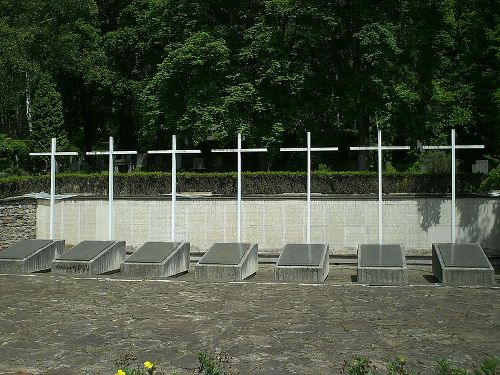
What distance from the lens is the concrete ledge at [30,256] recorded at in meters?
15.3

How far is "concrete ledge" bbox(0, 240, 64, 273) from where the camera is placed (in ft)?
50.2

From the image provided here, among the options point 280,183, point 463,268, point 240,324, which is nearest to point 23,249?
point 240,324

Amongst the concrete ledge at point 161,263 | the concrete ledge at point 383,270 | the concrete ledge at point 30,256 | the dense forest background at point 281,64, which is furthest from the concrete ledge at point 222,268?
the dense forest background at point 281,64

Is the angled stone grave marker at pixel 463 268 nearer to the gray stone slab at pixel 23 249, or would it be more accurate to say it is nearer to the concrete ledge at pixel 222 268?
the concrete ledge at pixel 222 268

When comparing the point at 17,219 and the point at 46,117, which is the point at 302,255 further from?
the point at 46,117

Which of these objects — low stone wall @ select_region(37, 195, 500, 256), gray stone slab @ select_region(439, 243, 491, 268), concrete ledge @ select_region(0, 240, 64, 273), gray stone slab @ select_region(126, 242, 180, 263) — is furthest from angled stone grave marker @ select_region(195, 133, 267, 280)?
gray stone slab @ select_region(439, 243, 491, 268)

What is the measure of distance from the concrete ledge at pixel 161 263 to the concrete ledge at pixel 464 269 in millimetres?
6476

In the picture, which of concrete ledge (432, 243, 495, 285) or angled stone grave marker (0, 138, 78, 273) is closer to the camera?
concrete ledge (432, 243, 495, 285)

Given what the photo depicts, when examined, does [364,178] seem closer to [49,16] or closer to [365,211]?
[365,211]

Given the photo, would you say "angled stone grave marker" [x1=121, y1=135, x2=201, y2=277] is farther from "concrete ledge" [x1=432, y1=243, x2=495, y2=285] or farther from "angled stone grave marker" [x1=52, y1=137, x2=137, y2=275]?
"concrete ledge" [x1=432, y1=243, x2=495, y2=285]

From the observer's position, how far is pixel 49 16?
117 feet

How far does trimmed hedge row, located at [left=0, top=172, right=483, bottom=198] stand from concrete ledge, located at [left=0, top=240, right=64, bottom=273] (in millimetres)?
7702

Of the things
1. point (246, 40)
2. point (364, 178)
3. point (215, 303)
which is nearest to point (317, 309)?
point (215, 303)

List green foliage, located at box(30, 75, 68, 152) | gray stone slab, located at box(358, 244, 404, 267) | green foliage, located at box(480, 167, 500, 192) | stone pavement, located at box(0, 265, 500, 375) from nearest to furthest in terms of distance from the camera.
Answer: stone pavement, located at box(0, 265, 500, 375), gray stone slab, located at box(358, 244, 404, 267), green foliage, located at box(480, 167, 500, 192), green foliage, located at box(30, 75, 68, 152)
